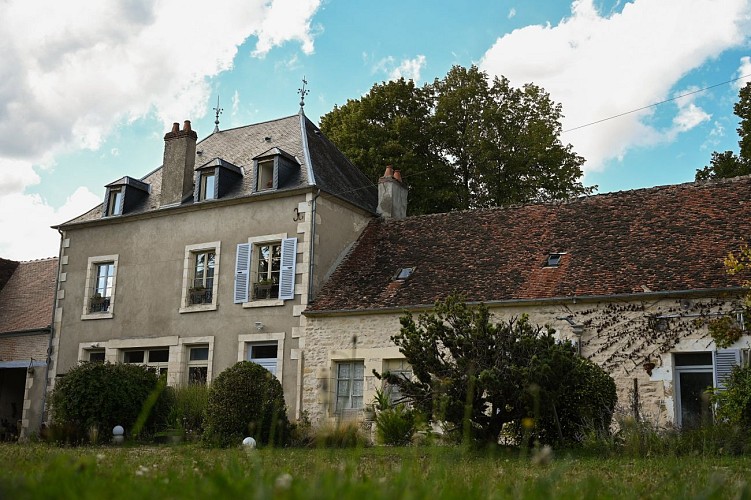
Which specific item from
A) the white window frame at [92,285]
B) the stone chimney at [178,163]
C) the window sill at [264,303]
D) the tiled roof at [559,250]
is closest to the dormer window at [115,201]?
the white window frame at [92,285]

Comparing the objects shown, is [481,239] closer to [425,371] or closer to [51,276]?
[425,371]

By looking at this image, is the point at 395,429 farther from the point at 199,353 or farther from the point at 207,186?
the point at 207,186

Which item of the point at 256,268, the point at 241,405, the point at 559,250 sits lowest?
the point at 241,405

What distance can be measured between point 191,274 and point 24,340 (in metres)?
5.84

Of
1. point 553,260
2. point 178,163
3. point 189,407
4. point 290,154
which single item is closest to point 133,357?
point 189,407

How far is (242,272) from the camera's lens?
58.4ft

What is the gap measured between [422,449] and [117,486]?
7832mm

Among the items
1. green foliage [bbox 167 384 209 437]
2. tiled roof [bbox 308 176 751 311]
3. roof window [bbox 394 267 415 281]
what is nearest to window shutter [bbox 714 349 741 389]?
tiled roof [bbox 308 176 751 311]

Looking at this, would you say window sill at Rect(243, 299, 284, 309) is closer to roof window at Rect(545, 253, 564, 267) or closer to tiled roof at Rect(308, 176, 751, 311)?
tiled roof at Rect(308, 176, 751, 311)

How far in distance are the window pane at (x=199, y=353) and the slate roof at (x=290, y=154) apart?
3.51 metres

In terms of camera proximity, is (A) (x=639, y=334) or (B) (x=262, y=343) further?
(B) (x=262, y=343)

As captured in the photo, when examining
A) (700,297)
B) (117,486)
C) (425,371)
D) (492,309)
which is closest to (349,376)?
(492,309)

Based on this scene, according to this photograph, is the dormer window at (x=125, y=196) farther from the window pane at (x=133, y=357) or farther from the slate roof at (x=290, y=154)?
the window pane at (x=133, y=357)

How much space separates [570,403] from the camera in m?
11.8
